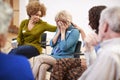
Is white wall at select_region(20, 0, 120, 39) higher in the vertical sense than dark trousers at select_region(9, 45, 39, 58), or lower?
higher

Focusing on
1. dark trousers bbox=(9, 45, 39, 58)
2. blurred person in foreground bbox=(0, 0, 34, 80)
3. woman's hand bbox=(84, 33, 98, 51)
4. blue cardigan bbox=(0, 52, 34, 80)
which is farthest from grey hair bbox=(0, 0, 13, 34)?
dark trousers bbox=(9, 45, 39, 58)

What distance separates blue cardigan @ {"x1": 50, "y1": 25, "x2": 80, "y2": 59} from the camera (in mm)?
3459

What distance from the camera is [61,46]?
3.52 meters

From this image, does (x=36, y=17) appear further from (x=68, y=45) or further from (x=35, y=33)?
(x=68, y=45)

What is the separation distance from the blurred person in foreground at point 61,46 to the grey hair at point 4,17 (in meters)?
A: 2.10

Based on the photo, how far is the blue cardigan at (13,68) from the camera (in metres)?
1.34

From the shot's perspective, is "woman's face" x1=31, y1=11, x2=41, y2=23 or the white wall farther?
the white wall

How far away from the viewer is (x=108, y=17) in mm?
1795

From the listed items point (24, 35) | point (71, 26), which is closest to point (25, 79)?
point (71, 26)

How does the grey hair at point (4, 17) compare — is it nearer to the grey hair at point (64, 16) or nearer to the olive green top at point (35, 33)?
the grey hair at point (64, 16)

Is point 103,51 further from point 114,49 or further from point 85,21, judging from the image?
point 85,21

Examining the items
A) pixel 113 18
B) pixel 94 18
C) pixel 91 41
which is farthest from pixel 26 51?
pixel 113 18

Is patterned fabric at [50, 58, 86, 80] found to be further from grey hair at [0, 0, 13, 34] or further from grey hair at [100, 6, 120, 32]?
grey hair at [0, 0, 13, 34]

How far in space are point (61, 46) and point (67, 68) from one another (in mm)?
605
